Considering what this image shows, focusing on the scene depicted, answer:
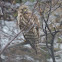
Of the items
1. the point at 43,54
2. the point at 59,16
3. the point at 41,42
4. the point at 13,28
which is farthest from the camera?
the point at 59,16

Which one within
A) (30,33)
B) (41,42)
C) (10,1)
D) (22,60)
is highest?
(10,1)

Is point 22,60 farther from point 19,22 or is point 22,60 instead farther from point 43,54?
point 19,22

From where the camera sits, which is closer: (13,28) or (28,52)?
(28,52)

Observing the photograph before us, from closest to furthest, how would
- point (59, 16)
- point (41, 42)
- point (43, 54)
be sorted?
point (43, 54) < point (41, 42) < point (59, 16)

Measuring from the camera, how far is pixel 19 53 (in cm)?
307

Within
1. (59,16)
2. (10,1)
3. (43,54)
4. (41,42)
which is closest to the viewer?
(43,54)

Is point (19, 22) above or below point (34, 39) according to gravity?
above

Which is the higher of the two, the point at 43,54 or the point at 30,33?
the point at 30,33

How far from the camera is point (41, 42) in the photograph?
10.0 ft

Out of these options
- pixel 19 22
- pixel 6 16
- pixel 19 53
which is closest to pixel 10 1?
pixel 6 16

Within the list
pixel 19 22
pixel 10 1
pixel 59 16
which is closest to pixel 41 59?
pixel 19 22

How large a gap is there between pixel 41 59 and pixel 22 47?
44cm

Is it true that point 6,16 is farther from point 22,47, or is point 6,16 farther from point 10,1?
point 22,47

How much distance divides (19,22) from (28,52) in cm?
58
